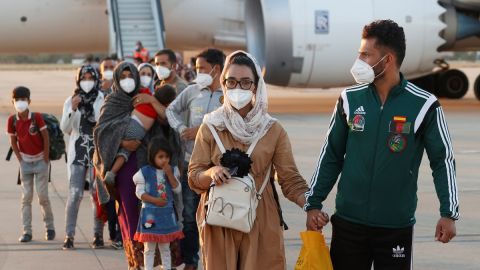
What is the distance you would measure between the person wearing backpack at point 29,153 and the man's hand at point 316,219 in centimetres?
374

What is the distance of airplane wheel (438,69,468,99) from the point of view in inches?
905

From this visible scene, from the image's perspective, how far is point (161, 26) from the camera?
1914 centimetres

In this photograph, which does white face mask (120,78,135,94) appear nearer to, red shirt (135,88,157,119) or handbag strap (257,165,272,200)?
red shirt (135,88,157,119)

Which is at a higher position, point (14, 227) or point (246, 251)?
point (246, 251)

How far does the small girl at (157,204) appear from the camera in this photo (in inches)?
233

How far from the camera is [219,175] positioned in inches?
165

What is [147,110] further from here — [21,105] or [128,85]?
[21,105]

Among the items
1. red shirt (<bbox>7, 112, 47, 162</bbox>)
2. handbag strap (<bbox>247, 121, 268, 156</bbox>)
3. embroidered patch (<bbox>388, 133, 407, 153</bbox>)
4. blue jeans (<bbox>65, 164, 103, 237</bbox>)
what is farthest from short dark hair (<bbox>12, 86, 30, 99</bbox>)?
embroidered patch (<bbox>388, 133, 407, 153</bbox>)

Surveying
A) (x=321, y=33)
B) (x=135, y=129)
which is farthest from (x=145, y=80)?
(x=321, y=33)

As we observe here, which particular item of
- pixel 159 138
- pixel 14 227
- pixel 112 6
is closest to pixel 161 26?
pixel 112 6

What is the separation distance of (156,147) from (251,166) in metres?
1.67

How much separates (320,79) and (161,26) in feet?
11.3

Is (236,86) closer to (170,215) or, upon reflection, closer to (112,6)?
(170,215)

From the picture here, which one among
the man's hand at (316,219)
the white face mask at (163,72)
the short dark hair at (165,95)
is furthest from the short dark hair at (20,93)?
the man's hand at (316,219)
